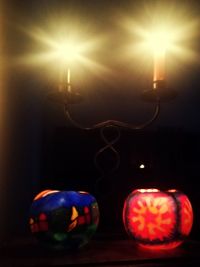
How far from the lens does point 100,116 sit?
1.12 metres

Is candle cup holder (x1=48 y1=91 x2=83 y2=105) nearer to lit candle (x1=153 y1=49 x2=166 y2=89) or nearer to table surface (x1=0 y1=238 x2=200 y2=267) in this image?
lit candle (x1=153 y1=49 x2=166 y2=89)

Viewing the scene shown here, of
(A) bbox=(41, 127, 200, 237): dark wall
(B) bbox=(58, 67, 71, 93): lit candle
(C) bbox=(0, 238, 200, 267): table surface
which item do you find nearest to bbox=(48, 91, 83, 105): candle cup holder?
(B) bbox=(58, 67, 71, 93): lit candle

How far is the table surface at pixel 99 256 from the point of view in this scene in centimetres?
63

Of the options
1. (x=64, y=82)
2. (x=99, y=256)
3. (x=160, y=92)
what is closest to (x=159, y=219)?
(x=99, y=256)

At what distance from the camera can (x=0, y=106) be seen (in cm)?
81

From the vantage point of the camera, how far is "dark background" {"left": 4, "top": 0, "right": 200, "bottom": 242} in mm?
985

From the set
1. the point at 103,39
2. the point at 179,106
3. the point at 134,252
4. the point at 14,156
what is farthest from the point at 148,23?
the point at 134,252

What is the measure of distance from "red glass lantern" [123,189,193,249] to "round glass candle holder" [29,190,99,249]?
112 millimetres

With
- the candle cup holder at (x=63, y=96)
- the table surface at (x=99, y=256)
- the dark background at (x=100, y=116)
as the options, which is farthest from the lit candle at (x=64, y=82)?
the table surface at (x=99, y=256)

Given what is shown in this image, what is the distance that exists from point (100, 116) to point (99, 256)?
56 cm

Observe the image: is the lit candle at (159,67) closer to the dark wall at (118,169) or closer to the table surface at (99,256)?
the dark wall at (118,169)

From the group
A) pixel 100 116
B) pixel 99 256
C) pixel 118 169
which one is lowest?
pixel 99 256

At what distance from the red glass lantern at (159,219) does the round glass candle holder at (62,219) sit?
4.4 inches

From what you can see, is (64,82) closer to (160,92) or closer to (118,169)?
(160,92)
